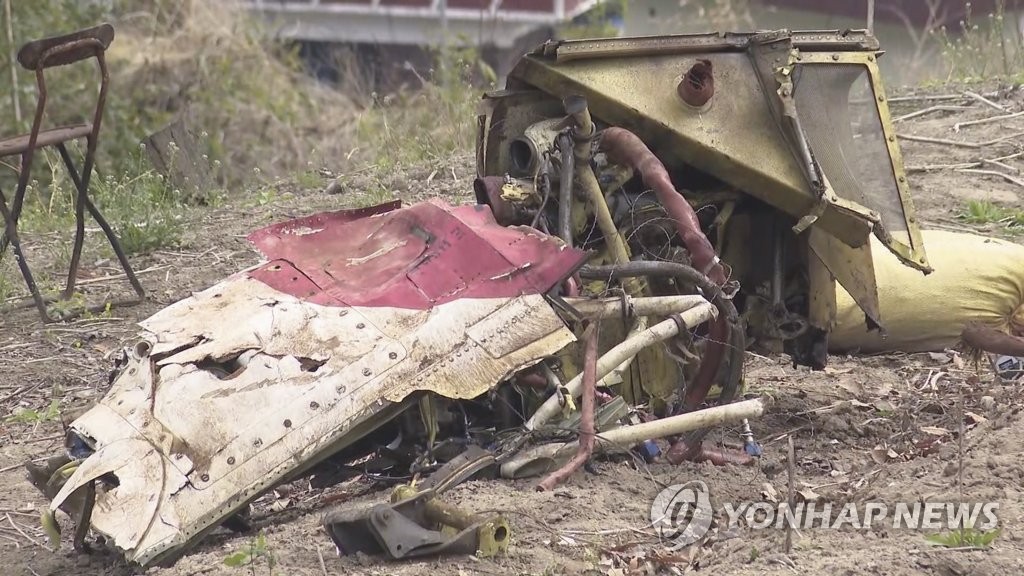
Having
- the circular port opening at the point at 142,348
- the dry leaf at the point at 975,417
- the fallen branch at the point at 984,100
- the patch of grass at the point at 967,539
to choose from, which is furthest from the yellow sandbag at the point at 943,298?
the fallen branch at the point at 984,100

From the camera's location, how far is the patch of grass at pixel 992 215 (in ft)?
26.3

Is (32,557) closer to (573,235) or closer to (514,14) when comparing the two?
(573,235)

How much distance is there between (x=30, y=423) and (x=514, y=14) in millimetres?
14061

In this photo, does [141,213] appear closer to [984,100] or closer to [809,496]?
[809,496]

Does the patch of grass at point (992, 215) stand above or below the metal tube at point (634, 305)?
below

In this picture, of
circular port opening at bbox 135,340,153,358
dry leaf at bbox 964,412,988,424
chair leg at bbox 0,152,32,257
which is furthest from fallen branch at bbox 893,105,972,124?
circular port opening at bbox 135,340,153,358

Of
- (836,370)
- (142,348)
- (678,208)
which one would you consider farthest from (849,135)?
(142,348)

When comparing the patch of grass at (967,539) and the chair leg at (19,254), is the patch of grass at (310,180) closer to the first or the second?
the chair leg at (19,254)

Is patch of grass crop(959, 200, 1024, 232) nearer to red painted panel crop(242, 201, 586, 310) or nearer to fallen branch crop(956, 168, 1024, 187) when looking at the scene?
fallen branch crop(956, 168, 1024, 187)

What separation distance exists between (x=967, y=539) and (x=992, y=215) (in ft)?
16.2

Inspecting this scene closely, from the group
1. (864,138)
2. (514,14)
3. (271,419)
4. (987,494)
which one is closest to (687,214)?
(864,138)

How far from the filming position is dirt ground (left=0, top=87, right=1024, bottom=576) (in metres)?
3.66

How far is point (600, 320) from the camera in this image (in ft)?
14.6

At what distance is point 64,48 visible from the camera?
6.62 meters
